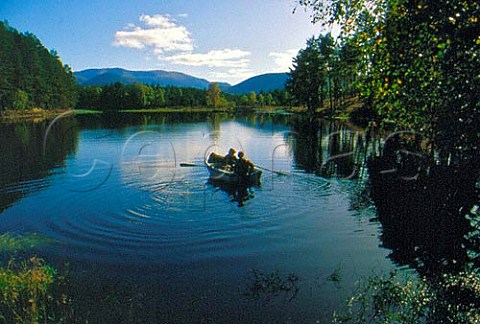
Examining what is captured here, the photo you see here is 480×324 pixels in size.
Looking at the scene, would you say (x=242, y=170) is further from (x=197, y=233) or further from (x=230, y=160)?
(x=197, y=233)

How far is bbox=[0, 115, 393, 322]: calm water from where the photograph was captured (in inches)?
434

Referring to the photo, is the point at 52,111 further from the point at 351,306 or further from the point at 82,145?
the point at 351,306

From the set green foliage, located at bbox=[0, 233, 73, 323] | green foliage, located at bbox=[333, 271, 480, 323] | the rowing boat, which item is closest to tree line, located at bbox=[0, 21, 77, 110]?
the rowing boat

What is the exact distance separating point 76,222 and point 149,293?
28.4ft

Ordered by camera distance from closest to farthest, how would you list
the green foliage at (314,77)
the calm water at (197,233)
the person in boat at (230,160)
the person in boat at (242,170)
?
the calm water at (197,233) < the person in boat at (242,170) < the person in boat at (230,160) < the green foliage at (314,77)

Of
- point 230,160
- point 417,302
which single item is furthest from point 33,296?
point 230,160

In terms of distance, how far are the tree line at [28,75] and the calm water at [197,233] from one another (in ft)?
286

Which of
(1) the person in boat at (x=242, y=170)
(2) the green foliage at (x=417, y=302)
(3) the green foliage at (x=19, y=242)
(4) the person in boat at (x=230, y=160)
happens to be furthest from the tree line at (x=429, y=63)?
(4) the person in boat at (x=230, y=160)

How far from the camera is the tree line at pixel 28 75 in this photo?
340 feet

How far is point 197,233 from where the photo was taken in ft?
54.1

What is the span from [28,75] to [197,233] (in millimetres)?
118919

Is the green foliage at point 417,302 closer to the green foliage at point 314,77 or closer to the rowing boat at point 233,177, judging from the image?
the rowing boat at point 233,177

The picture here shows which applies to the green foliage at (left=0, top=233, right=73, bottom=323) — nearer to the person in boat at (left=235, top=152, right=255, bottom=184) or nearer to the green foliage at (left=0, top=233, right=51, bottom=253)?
the green foliage at (left=0, top=233, right=51, bottom=253)

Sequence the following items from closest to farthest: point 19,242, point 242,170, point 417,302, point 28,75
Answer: point 417,302 < point 19,242 < point 242,170 < point 28,75
